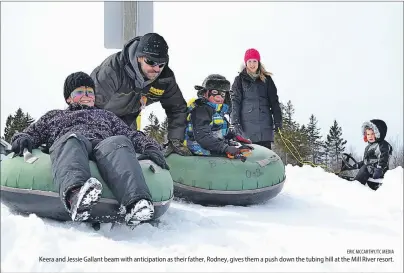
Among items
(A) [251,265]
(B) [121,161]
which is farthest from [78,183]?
(A) [251,265]

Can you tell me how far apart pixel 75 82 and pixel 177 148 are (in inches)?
39.5

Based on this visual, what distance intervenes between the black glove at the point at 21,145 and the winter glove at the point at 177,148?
1.20 meters

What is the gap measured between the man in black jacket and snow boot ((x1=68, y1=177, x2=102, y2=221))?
1242mm

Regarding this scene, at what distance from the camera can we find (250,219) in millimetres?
2619

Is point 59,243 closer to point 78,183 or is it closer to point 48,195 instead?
point 78,183

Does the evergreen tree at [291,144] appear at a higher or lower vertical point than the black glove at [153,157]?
lower

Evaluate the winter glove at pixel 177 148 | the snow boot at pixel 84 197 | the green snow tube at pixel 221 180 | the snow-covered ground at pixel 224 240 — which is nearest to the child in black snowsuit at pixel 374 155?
the snow-covered ground at pixel 224 240

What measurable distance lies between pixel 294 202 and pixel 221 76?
1.12 metres

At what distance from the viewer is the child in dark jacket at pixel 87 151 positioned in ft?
6.22

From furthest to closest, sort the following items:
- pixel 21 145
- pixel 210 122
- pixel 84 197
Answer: pixel 210 122 → pixel 21 145 → pixel 84 197

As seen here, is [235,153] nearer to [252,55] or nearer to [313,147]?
[252,55]

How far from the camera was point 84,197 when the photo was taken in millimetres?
1852

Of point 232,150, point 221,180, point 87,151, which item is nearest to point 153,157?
point 87,151

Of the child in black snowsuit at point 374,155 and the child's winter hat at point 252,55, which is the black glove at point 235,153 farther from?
the child in black snowsuit at point 374,155
